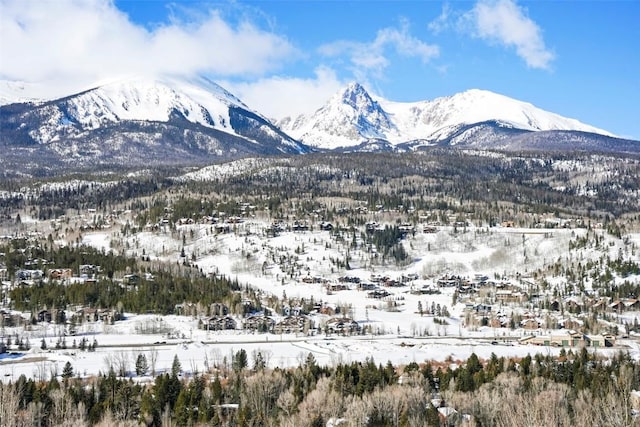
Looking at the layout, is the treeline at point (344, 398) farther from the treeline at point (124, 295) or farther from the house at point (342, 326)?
the treeline at point (124, 295)

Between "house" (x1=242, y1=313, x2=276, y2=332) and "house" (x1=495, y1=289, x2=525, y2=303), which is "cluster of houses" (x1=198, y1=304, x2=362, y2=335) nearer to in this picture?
"house" (x1=242, y1=313, x2=276, y2=332)

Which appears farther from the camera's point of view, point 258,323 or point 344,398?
point 258,323

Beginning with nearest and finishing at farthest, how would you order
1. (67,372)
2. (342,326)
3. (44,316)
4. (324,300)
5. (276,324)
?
1. (67,372)
2. (44,316)
3. (342,326)
4. (276,324)
5. (324,300)

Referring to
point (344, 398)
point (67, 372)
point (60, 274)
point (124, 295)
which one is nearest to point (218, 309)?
point (124, 295)

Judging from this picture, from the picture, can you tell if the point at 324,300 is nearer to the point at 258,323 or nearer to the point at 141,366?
the point at 258,323

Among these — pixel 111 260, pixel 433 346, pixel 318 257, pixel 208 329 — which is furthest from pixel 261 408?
pixel 318 257

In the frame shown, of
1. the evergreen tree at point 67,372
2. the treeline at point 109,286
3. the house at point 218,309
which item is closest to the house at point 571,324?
the treeline at point 109,286

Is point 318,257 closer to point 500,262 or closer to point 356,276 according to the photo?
point 356,276

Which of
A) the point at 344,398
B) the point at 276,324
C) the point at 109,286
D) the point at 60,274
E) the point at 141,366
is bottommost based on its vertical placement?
the point at 344,398

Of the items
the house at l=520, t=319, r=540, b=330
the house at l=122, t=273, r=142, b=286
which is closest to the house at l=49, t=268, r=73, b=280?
the house at l=122, t=273, r=142, b=286
